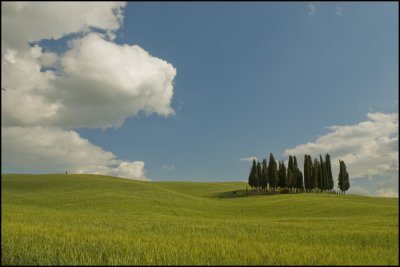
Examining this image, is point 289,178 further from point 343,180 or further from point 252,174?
point 343,180

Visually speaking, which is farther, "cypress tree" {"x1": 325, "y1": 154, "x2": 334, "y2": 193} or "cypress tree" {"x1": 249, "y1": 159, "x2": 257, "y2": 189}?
"cypress tree" {"x1": 249, "y1": 159, "x2": 257, "y2": 189}

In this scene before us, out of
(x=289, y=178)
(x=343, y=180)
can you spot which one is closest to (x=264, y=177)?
(x=289, y=178)

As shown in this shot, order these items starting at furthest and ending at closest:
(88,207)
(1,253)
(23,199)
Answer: (23,199)
(88,207)
(1,253)

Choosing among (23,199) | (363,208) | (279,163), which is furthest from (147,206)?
(279,163)

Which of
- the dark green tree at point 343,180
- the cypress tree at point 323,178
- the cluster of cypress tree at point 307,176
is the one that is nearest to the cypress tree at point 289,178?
the cluster of cypress tree at point 307,176

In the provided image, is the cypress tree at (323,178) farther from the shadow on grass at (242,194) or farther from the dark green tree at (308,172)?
the shadow on grass at (242,194)

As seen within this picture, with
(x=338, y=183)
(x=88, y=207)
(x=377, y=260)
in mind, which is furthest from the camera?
(x=338, y=183)

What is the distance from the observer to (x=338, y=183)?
11738 cm

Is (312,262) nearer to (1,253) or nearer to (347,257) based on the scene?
(347,257)

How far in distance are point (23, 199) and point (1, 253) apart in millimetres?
54533

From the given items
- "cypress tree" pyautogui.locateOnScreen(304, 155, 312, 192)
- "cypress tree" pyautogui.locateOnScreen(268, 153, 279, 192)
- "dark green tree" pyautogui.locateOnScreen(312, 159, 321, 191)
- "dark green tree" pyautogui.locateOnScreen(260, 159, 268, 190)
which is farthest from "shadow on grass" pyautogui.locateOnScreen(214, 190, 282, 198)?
"dark green tree" pyautogui.locateOnScreen(312, 159, 321, 191)

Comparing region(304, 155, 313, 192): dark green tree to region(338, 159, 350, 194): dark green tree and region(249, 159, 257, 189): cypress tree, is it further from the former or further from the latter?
region(249, 159, 257, 189): cypress tree

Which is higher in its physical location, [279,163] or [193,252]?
[279,163]

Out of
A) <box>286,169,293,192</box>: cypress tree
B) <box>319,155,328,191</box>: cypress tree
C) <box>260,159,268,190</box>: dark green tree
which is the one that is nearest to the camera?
<box>286,169,293,192</box>: cypress tree
